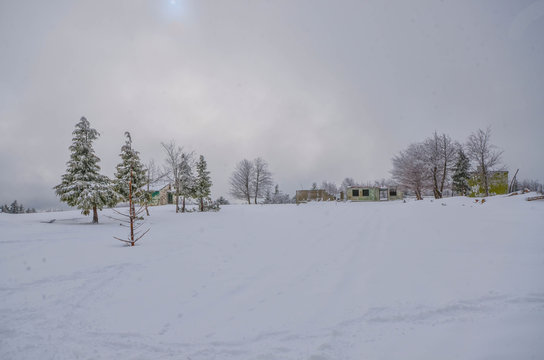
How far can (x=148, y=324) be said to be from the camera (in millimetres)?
3559

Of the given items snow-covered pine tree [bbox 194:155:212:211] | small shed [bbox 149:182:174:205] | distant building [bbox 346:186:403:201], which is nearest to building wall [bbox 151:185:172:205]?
small shed [bbox 149:182:174:205]

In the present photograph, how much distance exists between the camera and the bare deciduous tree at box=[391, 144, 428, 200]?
32503 millimetres

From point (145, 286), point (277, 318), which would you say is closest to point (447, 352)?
point (277, 318)

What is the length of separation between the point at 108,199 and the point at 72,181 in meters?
2.57

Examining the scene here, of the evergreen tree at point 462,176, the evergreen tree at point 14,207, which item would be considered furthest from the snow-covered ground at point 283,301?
the evergreen tree at point 14,207

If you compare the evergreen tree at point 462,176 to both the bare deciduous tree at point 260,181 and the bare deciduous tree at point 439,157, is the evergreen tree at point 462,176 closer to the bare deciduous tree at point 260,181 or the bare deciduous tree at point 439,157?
the bare deciduous tree at point 439,157

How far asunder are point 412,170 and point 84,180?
125 ft

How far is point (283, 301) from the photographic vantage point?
421cm

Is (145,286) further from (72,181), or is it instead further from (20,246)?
(72,181)

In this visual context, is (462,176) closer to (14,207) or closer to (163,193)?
(163,193)

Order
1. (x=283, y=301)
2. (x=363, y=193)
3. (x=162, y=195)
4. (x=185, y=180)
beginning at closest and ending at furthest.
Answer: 1. (x=283, y=301)
2. (x=185, y=180)
3. (x=162, y=195)
4. (x=363, y=193)

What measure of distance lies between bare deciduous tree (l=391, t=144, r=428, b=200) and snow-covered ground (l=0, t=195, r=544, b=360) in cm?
2803

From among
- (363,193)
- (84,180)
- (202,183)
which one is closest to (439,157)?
(363,193)

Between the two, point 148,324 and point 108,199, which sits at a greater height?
point 108,199
